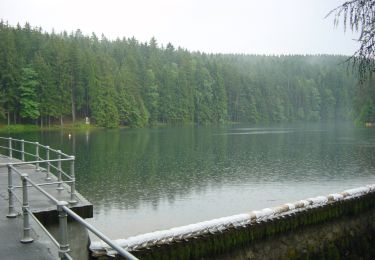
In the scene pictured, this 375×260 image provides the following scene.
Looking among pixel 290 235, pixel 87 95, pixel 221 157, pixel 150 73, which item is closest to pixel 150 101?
pixel 150 73

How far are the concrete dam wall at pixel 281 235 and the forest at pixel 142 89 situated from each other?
1603 inches

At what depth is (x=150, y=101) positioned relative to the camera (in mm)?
114875

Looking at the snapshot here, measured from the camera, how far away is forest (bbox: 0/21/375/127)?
83250mm

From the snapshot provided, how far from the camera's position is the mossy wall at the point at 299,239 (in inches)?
391

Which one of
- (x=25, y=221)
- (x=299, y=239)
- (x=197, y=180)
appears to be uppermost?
(x=25, y=221)

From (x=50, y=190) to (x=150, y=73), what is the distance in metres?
111

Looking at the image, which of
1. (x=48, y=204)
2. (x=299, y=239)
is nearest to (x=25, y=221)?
(x=48, y=204)

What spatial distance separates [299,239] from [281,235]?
786 millimetres

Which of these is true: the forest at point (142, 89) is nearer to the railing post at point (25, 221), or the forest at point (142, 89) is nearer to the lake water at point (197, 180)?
the lake water at point (197, 180)

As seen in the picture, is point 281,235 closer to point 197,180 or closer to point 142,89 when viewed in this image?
point 197,180

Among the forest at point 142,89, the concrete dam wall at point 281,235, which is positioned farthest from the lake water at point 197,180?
the forest at point 142,89

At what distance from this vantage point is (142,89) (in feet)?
383

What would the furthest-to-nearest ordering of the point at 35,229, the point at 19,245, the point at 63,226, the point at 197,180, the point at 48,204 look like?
1. the point at 197,180
2. the point at 48,204
3. the point at 35,229
4. the point at 19,245
5. the point at 63,226

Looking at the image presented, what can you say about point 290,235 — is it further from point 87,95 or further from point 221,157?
point 87,95
